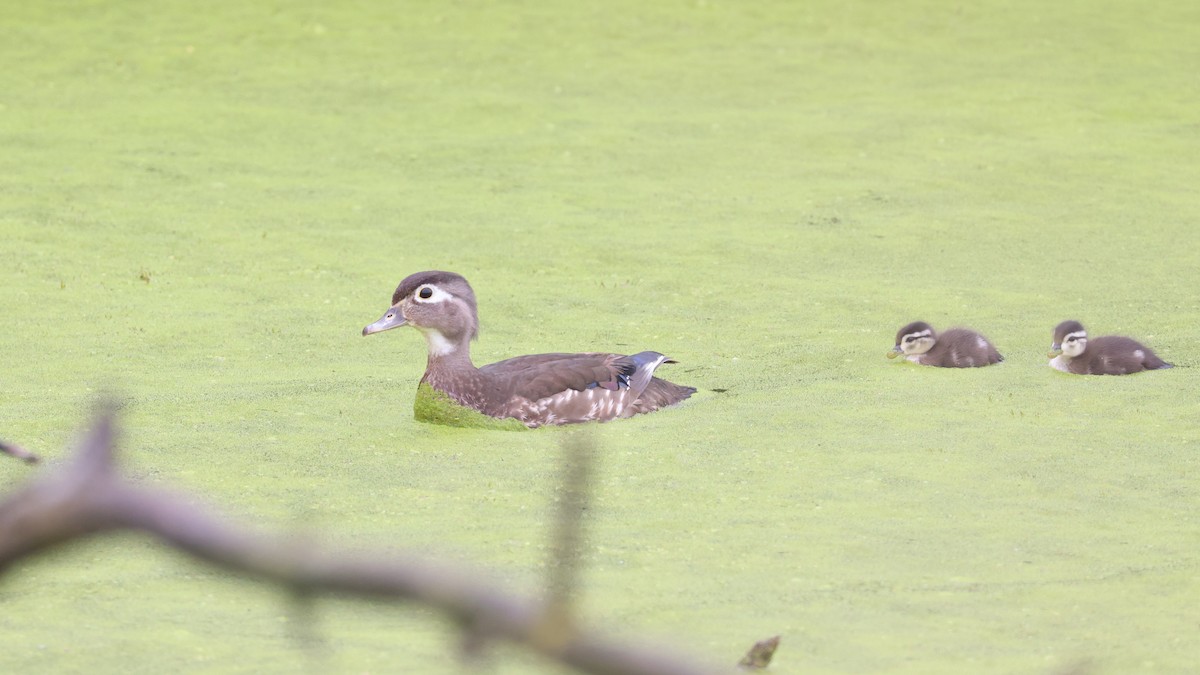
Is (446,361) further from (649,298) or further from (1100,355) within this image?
(1100,355)

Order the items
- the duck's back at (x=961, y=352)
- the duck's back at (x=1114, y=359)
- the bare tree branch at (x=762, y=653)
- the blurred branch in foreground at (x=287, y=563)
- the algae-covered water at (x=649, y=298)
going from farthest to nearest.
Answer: the duck's back at (x=961, y=352), the duck's back at (x=1114, y=359), the algae-covered water at (x=649, y=298), the bare tree branch at (x=762, y=653), the blurred branch in foreground at (x=287, y=563)

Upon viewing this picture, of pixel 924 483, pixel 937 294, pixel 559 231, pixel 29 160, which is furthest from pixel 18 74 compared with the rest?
pixel 924 483

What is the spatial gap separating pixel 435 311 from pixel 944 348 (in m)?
1.74

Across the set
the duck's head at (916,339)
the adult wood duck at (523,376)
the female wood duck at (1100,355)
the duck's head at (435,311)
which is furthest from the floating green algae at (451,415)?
the female wood duck at (1100,355)

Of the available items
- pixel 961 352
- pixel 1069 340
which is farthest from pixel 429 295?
pixel 1069 340

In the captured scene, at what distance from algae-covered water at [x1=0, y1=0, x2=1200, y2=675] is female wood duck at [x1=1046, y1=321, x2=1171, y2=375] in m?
0.07

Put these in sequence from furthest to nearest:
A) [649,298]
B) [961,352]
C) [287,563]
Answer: [649,298] < [961,352] < [287,563]

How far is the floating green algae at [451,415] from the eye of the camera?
5.49 m

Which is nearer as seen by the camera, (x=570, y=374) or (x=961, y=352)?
(x=570, y=374)

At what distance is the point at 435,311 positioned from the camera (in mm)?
5695

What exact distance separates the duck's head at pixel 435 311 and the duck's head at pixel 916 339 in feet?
4.88

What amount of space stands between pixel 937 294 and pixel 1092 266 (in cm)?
83

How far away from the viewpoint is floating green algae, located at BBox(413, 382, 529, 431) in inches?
216

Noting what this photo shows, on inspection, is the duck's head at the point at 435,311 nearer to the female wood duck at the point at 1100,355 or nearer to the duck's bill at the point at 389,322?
the duck's bill at the point at 389,322
